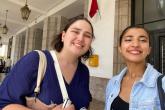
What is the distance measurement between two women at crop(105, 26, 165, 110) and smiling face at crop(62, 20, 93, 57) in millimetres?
319

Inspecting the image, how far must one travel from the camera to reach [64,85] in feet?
4.58

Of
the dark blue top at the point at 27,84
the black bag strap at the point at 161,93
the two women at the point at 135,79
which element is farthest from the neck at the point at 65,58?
the black bag strap at the point at 161,93

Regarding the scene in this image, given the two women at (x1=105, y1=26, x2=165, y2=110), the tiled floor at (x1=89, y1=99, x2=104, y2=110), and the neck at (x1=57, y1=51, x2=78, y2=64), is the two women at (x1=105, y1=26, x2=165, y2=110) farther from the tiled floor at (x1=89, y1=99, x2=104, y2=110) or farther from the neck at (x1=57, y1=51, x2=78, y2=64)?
the tiled floor at (x1=89, y1=99, x2=104, y2=110)

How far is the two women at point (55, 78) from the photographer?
1.30 meters

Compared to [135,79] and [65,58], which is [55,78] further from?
[135,79]

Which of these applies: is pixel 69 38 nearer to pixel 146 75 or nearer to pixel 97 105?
pixel 146 75

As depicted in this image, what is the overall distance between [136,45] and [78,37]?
1.49 feet

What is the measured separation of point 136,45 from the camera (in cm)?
155

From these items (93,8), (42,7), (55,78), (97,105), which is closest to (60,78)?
(55,78)

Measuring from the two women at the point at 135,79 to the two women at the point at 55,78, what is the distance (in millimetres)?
258

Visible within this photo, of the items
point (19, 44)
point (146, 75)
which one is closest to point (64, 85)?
point (146, 75)

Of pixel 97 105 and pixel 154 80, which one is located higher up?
pixel 154 80

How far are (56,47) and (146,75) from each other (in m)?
0.77

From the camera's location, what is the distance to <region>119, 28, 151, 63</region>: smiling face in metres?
1.56
